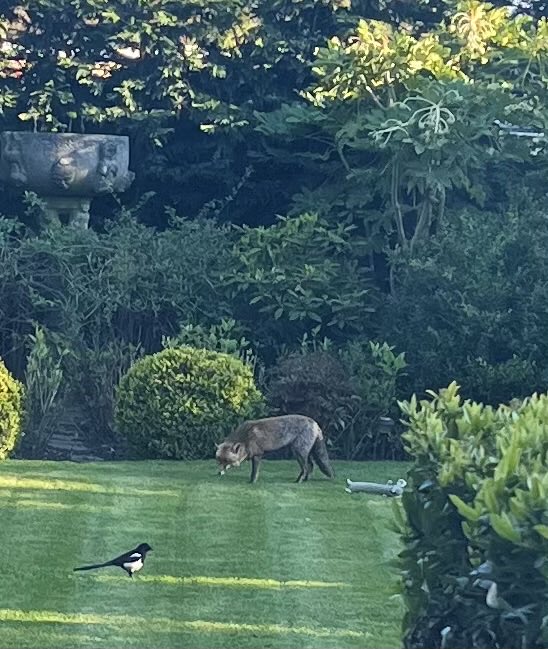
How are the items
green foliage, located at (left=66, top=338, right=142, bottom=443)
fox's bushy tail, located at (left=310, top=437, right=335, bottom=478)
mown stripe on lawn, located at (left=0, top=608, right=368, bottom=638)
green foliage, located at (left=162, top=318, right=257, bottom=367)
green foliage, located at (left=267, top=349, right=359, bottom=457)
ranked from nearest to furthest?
mown stripe on lawn, located at (left=0, top=608, right=368, bottom=638) < fox's bushy tail, located at (left=310, top=437, right=335, bottom=478) < green foliage, located at (left=267, top=349, right=359, bottom=457) < green foliage, located at (left=66, top=338, right=142, bottom=443) < green foliage, located at (left=162, top=318, right=257, bottom=367)

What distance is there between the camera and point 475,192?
15164 millimetres

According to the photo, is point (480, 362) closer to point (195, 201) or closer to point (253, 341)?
point (253, 341)

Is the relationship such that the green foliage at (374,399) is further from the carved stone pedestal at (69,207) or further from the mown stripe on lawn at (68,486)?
the carved stone pedestal at (69,207)

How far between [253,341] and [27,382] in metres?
2.43

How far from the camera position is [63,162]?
51.8ft

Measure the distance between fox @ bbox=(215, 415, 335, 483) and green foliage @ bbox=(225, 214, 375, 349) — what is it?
108 inches

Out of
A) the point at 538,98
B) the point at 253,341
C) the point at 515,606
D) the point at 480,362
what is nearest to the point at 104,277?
the point at 253,341

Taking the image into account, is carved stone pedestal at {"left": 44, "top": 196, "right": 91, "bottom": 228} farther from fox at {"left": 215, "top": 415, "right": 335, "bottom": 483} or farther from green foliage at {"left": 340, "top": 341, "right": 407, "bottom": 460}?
fox at {"left": 215, "top": 415, "right": 335, "bottom": 483}

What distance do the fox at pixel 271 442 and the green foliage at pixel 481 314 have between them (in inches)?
92.5

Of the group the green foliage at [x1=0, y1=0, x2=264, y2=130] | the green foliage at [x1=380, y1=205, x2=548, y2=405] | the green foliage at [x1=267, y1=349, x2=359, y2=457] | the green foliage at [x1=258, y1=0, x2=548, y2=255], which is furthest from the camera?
the green foliage at [x1=0, y1=0, x2=264, y2=130]

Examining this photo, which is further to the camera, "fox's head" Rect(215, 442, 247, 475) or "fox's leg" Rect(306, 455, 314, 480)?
"fox's leg" Rect(306, 455, 314, 480)

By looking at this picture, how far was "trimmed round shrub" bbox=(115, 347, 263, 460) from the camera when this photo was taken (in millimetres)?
12742

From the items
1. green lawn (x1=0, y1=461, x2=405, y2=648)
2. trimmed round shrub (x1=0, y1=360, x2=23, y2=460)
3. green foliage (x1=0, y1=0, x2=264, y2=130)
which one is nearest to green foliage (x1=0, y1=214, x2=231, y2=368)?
trimmed round shrub (x1=0, y1=360, x2=23, y2=460)

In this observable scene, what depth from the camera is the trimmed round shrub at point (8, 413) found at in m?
12.6
